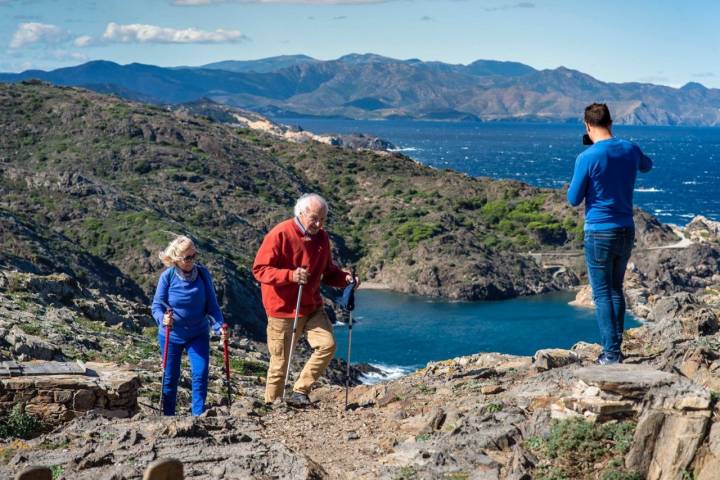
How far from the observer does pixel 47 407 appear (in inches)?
370

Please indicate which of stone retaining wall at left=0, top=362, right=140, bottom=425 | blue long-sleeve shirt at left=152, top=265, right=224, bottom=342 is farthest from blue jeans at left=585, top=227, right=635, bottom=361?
stone retaining wall at left=0, top=362, right=140, bottom=425

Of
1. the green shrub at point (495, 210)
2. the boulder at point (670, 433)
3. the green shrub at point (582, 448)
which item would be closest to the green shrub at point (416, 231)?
the green shrub at point (495, 210)

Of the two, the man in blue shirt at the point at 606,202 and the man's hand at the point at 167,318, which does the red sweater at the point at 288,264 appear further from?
the man in blue shirt at the point at 606,202

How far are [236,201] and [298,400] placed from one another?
60.4 meters

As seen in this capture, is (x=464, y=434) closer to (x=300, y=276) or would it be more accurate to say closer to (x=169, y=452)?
(x=300, y=276)

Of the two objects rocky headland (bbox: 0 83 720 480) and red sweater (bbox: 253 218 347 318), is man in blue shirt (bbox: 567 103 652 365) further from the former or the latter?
red sweater (bbox: 253 218 347 318)

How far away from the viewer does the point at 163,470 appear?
5.36 meters

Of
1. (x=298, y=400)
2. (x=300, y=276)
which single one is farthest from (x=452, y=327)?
(x=300, y=276)

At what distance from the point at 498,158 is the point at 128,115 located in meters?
118

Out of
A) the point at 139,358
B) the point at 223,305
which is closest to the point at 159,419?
the point at 139,358

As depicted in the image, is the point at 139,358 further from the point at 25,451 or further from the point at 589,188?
the point at 589,188

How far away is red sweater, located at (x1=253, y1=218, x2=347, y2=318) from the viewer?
30.8 feet

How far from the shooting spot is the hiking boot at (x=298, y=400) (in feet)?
32.3

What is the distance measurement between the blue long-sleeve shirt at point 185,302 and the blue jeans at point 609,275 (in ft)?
11.7
